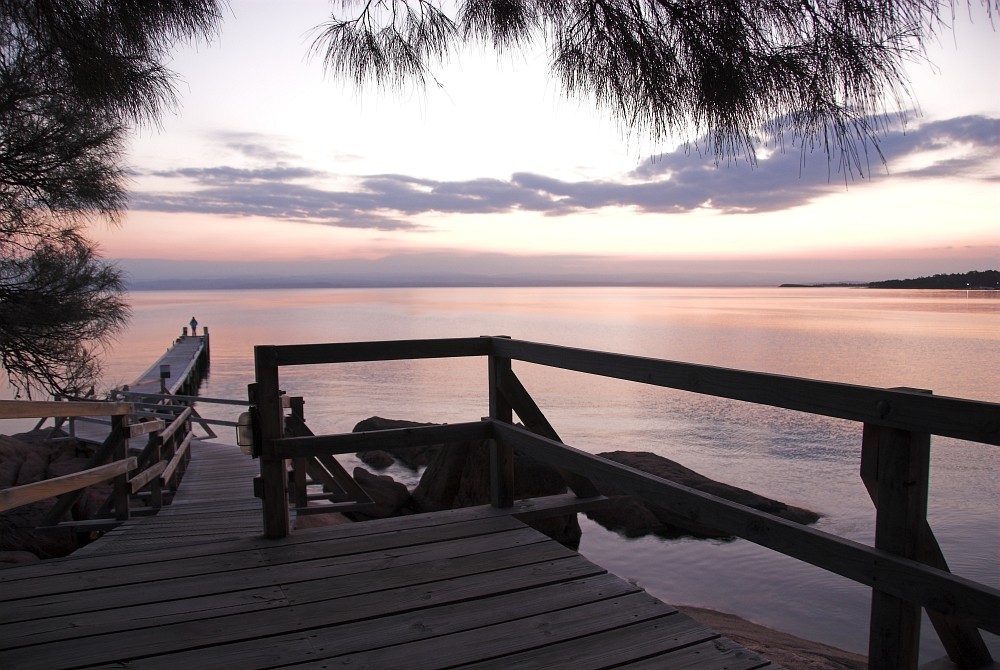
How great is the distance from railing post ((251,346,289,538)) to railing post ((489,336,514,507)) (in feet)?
3.75

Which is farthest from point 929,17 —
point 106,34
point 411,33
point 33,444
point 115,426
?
point 33,444

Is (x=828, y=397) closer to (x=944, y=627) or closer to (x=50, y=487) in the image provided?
(x=944, y=627)

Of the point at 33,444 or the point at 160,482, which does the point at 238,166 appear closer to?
the point at 33,444

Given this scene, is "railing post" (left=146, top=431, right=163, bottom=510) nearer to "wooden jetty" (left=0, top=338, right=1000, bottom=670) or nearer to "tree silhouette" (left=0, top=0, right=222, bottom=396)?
"tree silhouette" (left=0, top=0, right=222, bottom=396)

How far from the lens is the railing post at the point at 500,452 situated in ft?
12.6

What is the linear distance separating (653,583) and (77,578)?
7449mm

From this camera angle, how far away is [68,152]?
330 inches

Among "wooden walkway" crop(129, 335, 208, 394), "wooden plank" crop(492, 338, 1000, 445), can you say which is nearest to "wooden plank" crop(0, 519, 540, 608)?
"wooden plank" crop(492, 338, 1000, 445)

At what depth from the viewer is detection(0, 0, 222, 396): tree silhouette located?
419 cm

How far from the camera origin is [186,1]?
430cm

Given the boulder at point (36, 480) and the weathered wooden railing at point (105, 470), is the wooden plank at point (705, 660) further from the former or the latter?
the boulder at point (36, 480)

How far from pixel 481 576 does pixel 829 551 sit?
148cm

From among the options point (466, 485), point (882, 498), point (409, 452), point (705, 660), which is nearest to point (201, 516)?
point (466, 485)

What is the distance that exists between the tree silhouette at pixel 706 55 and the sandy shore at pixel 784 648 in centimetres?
364
